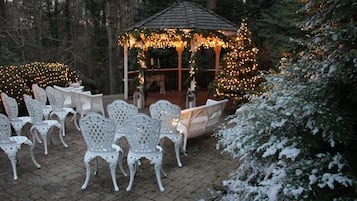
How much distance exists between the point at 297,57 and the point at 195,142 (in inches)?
164

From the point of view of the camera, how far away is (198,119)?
6004 millimetres

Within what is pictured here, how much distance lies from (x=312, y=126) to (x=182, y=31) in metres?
7.02

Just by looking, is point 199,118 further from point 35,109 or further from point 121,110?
point 35,109

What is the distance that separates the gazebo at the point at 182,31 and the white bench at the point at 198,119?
9.91 feet

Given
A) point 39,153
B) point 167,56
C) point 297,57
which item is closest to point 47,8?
point 167,56

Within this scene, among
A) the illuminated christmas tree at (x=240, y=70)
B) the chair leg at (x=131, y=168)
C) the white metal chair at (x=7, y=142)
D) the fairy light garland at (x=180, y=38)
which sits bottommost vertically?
the chair leg at (x=131, y=168)

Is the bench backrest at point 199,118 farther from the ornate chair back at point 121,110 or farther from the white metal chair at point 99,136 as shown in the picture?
the white metal chair at point 99,136

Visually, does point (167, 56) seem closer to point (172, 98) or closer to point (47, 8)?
point (172, 98)

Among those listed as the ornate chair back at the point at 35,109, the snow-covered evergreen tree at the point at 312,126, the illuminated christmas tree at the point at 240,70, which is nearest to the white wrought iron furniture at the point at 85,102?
the ornate chair back at the point at 35,109

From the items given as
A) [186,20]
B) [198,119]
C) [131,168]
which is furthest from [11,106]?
[186,20]

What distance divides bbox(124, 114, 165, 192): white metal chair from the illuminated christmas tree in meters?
5.30

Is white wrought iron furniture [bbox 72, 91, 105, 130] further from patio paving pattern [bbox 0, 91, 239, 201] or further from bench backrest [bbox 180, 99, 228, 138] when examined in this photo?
bench backrest [bbox 180, 99, 228, 138]

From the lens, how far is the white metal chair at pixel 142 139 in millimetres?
4176

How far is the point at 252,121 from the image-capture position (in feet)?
8.53
